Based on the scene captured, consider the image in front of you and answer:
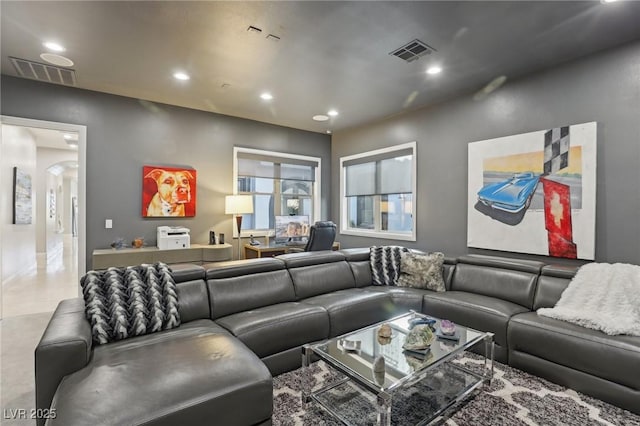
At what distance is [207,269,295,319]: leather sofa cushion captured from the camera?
2490 mm

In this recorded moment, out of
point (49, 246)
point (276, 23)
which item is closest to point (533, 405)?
point (276, 23)

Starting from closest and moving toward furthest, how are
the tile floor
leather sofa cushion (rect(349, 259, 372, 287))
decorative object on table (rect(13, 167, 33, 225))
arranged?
1. the tile floor
2. leather sofa cushion (rect(349, 259, 372, 287))
3. decorative object on table (rect(13, 167, 33, 225))

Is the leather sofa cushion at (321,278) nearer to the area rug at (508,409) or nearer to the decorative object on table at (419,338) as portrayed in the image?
the area rug at (508,409)

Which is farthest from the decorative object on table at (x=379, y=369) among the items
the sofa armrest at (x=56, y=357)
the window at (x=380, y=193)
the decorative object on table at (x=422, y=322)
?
the window at (x=380, y=193)

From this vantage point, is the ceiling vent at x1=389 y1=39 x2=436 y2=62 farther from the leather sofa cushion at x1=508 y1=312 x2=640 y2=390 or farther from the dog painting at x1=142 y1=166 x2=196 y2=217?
the dog painting at x1=142 y1=166 x2=196 y2=217

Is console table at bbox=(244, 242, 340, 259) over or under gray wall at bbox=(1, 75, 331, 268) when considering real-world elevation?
under

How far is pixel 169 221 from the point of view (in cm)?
448

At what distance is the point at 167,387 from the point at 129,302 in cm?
93

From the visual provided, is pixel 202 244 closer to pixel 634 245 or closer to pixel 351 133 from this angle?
pixel 351 133

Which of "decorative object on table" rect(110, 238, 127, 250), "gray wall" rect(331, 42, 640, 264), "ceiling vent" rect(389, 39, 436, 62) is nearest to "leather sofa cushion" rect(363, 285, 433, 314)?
"gray wall" rect(331, 42, 640, 264)

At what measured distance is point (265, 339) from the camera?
7.20ft

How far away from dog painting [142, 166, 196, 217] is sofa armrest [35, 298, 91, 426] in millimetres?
2886

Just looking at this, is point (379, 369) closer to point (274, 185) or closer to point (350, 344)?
point (350, 344)

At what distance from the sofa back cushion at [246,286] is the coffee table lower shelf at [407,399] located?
92 cm
